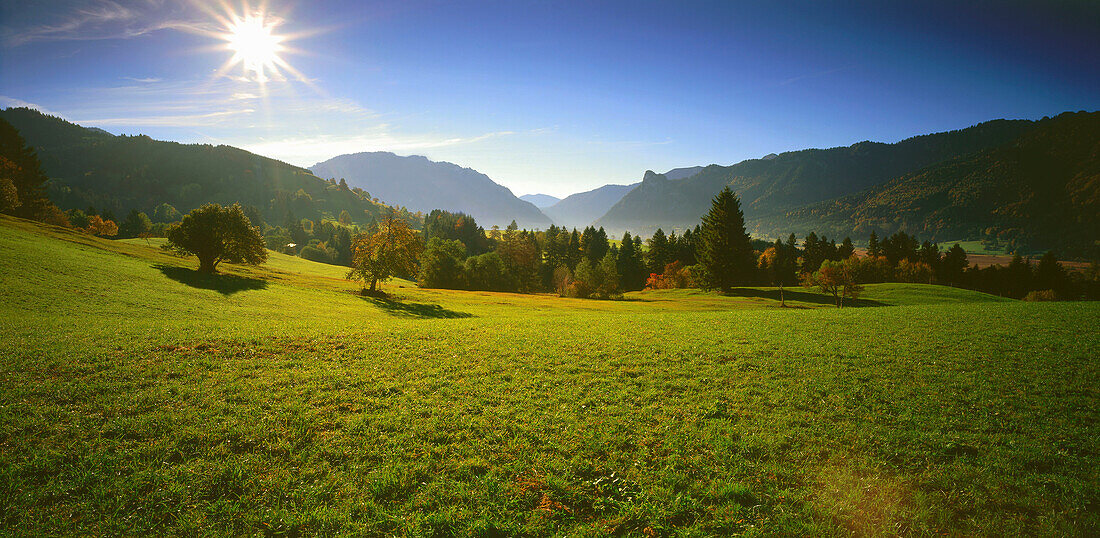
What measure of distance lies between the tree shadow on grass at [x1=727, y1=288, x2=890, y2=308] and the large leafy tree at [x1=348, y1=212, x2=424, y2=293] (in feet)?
175

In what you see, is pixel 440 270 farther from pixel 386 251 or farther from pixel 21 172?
pixel 21 172

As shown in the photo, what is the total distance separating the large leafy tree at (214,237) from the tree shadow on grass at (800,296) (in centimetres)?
7193

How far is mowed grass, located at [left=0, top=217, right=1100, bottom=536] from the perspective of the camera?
7008 millimetres

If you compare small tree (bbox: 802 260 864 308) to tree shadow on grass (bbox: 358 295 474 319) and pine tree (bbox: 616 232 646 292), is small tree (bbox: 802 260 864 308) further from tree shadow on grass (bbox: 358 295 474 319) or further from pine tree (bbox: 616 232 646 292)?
pine tree (bbox: 616 232 646 292)

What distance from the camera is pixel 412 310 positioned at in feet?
126

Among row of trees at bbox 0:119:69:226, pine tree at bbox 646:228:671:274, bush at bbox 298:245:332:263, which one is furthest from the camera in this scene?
bush at bbox 298:245:332:263

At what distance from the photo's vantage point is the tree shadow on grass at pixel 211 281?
3481 cm

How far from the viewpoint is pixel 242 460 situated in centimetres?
825

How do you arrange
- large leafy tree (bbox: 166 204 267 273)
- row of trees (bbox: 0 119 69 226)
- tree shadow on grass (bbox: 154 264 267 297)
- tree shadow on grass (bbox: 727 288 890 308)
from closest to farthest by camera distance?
tree shadow on grass (bbox: 154 264 267 297) → large leafy tree (bbox: 166 204 267 273) → tree shadow on grass (bbox: 727 288 890 308) → row of trees (bbox: 0 119 69 226)

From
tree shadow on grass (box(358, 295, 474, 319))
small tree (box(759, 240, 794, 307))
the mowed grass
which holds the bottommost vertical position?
tree shadow on grass (box(358, 295, 474, 319))

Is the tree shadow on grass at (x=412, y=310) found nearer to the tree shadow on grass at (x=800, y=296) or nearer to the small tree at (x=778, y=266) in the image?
the tree shadow on grass at (x=800, y=296)

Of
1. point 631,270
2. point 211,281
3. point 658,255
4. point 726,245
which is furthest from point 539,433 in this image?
point 658,255

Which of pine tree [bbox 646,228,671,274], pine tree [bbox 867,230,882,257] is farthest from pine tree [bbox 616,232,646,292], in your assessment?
pine tree [bbox 867,230,882,257]

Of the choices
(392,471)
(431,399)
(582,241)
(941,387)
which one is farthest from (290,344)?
(582,241)
